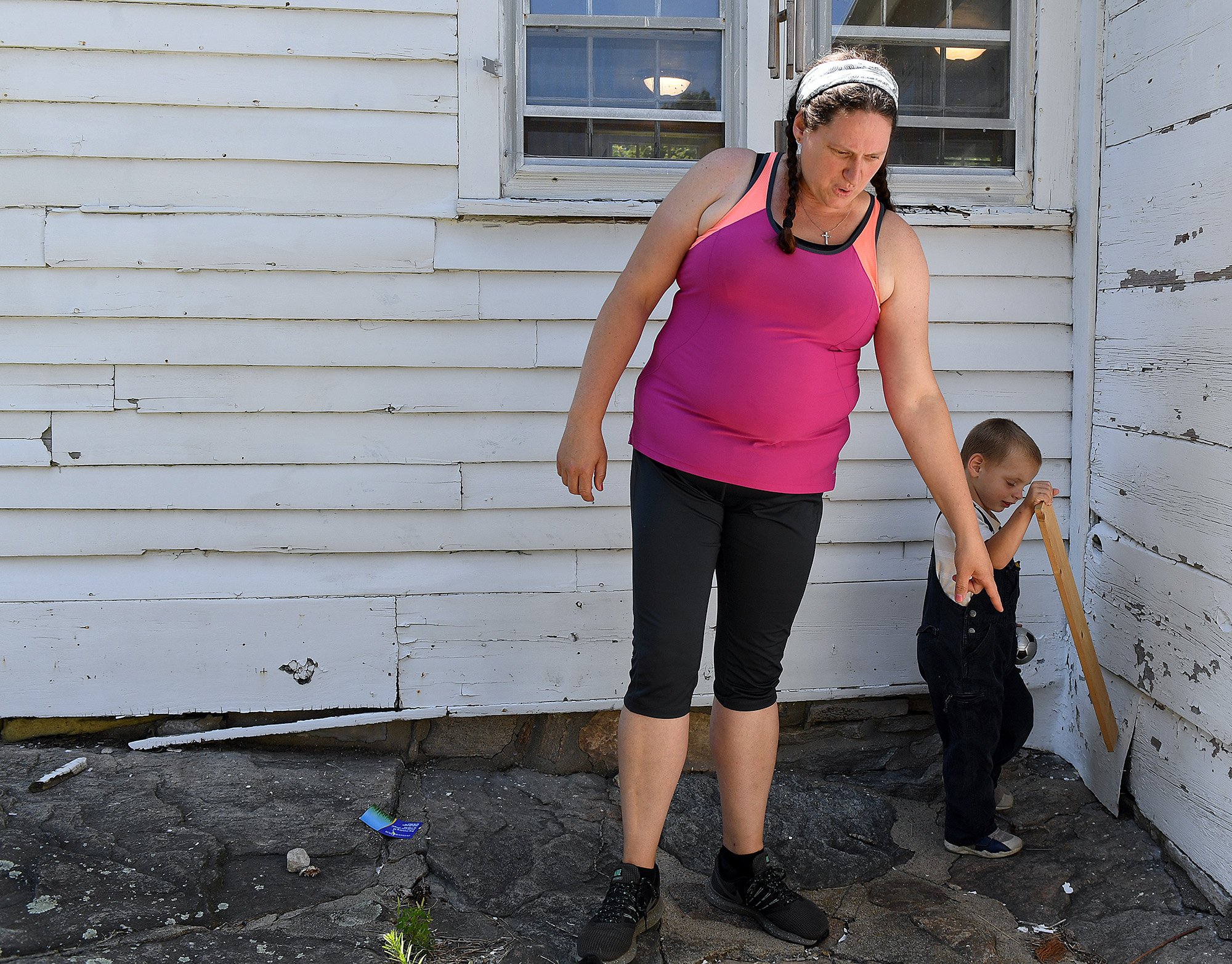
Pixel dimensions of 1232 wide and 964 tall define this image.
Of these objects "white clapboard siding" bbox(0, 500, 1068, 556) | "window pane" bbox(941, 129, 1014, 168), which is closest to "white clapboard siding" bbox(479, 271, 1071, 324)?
"window pane" bbox(941, 129, 1014, 168)

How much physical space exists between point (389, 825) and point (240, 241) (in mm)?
1736

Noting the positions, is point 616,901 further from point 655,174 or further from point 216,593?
point 655,174

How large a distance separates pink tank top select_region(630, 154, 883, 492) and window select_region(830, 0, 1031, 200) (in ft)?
3.97

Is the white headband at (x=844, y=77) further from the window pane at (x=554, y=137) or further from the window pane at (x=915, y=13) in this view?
the window pane at (x=915, y=13)

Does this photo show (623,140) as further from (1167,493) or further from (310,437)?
(1167,493)

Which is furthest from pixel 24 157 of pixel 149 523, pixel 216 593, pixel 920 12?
pixel 920 12

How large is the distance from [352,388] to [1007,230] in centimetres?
208

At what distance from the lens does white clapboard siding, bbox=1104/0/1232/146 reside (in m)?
2.62

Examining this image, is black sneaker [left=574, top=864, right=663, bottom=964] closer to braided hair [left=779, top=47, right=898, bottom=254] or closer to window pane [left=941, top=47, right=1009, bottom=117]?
braided hair [left=779, top=47, right=898, bottom=254]

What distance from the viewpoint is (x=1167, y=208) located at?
9.29 feet

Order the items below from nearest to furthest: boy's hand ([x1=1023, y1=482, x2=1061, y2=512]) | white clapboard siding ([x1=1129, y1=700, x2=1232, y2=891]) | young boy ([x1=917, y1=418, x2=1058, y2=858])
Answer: white clapboard siding ([x1=1129, y1=700, x2=1232, y2=891]) < boy's hand ([x1=1023, y1=482, x2=1061, y2=512]) < young boy ([x1=917, y1=418, x2=1058, y2=858])

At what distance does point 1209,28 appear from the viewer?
264 centimetres

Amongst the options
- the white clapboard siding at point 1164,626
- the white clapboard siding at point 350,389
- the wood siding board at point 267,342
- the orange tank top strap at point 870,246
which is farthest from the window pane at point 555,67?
the white clapboard siding at point 1164,626

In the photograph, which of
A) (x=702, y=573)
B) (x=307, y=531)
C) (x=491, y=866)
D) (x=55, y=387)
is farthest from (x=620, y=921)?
(x=55, y=387)
